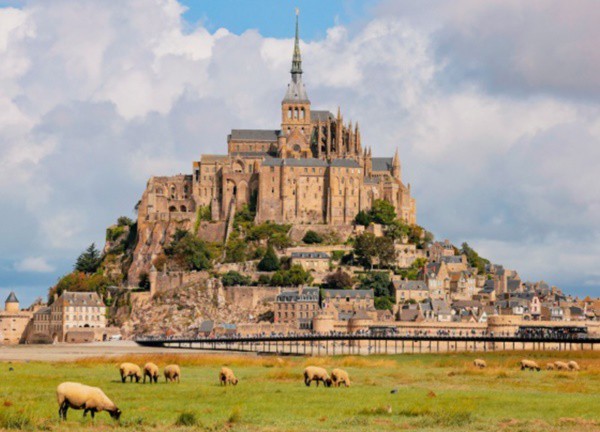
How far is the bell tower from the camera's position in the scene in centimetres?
15912

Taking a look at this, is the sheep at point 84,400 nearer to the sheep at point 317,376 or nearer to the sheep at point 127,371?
the sheep at point 127,371

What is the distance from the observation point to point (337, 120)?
520 ft

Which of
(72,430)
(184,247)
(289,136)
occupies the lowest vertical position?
(72,430)

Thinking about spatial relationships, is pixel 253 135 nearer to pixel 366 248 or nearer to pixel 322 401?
pixel 366 248

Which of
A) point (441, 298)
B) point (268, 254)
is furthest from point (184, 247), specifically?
point (441, 298)

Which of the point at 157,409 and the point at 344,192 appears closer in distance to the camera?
the point at 157,409

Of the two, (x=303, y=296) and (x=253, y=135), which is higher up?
(x=253, y=135)

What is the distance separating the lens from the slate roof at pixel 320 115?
164000mm

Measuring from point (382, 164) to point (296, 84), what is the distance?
17.4 metres

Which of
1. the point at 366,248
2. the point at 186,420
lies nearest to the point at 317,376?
the point at 186,420

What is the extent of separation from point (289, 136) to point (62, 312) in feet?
142

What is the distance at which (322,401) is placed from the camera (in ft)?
Result: 136

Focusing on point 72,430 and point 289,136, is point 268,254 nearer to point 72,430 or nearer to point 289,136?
point 289,136

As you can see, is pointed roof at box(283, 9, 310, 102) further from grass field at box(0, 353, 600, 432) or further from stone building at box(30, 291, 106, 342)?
grass field at box(0, 353, 600, 432)
